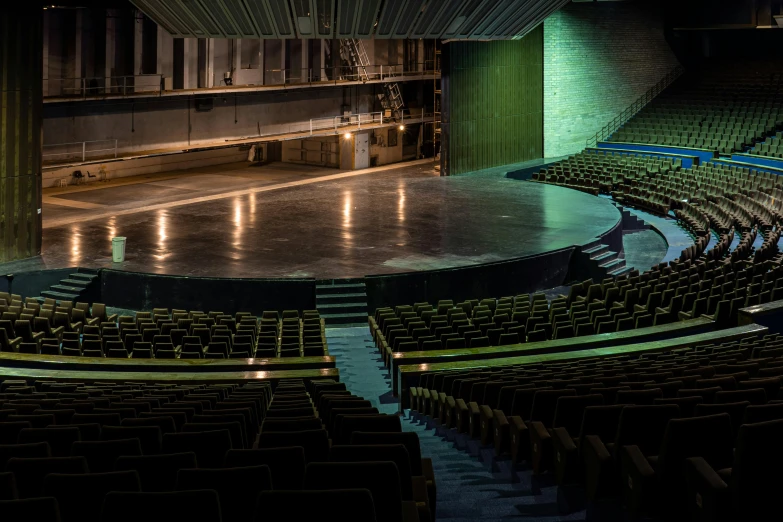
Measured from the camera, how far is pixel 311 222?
2198 cm

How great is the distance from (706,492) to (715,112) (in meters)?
31.5

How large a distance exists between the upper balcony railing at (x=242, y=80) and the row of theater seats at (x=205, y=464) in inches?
742

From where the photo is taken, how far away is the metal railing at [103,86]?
24.8 metres

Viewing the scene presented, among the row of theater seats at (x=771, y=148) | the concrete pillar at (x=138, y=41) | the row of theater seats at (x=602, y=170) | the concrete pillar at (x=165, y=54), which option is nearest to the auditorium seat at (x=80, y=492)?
the concrete pillar at (x=138, y=41)

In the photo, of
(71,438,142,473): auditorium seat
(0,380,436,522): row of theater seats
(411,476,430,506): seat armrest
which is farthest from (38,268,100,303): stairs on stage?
(411,476,430,506): seat armrest

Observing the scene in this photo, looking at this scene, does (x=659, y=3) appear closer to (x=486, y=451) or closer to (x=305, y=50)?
(x=305, y=50)

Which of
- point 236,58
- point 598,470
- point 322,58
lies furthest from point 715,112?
point 598,470

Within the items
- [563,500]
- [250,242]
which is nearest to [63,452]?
[563,500]

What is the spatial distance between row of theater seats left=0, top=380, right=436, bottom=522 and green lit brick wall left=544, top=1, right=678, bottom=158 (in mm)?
26635

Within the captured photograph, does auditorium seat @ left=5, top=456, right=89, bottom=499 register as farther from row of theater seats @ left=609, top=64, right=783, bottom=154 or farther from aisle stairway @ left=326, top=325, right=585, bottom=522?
row of theater seats @ left=609, top=64, right=783, bottom=154

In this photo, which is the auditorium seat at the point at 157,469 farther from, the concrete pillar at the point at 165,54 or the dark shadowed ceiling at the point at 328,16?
the concrete pillar at the point at 165,54

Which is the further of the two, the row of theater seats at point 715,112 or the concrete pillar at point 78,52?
the row of theater seats at point 715,112

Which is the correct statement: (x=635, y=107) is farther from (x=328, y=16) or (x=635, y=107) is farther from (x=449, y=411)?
(x=449, y=411)

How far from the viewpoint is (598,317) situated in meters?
12.9
